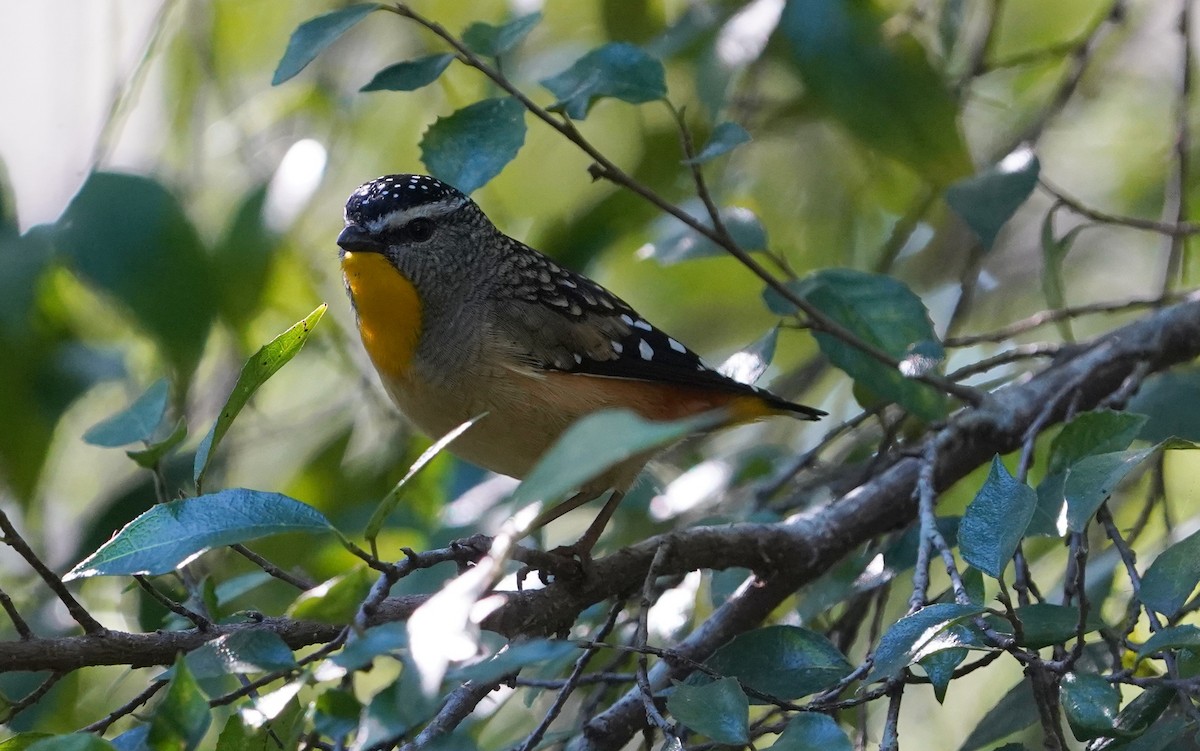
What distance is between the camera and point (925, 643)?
1.86 metres

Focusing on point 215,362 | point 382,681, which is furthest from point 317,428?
point 382,681

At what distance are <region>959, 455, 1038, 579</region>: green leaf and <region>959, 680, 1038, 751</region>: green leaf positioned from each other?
2.25 ft

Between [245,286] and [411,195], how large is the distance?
2.42 feet

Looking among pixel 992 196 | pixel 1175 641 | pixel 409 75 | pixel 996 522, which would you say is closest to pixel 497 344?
pixel 409 75

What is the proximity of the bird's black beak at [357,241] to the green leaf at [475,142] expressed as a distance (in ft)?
2.29

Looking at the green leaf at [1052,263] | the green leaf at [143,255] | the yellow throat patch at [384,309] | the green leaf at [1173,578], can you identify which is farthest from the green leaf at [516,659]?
the green leaf at [1052,263]

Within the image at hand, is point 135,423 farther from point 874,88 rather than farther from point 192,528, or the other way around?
point 874,88

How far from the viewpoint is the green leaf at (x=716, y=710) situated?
5.93ft

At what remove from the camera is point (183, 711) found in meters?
1.60

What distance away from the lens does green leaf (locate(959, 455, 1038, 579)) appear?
1.96m

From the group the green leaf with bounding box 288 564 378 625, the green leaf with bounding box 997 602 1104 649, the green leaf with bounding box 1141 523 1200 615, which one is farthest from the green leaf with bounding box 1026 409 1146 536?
the green leaf with bounding box 288 564 378 625

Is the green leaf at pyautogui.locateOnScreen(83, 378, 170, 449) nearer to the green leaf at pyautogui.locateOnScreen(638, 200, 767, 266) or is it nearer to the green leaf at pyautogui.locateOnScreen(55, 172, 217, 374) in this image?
the green leaf at pyautogui.locateOnScreen(55, 172, 217, 374)

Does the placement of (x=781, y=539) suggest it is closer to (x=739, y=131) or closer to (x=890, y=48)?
(x=739, y=131)

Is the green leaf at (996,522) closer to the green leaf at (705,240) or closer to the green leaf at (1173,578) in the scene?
the green leaf at (1173,578)
